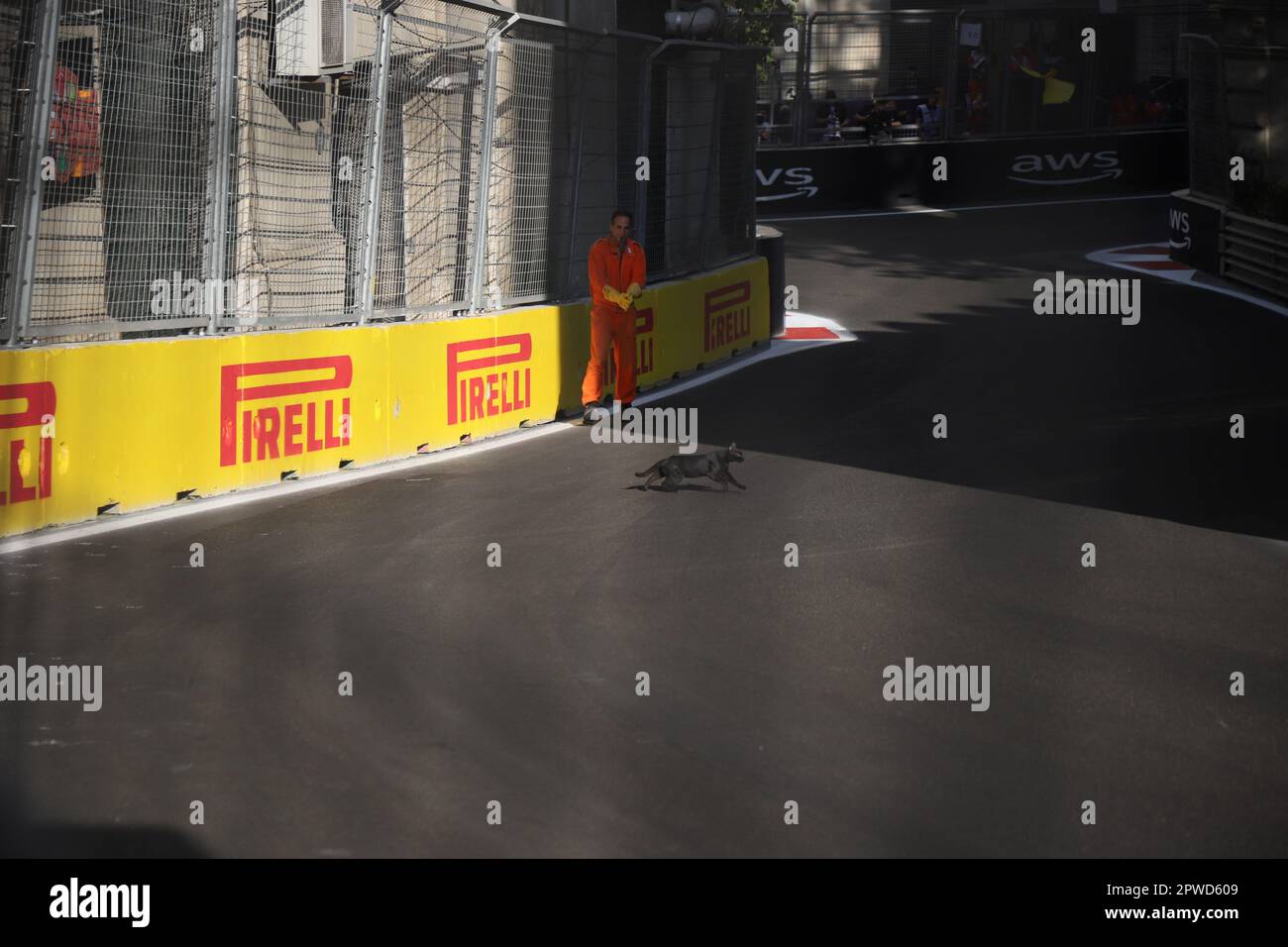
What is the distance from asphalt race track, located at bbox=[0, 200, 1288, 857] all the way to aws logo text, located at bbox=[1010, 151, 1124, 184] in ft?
80.4

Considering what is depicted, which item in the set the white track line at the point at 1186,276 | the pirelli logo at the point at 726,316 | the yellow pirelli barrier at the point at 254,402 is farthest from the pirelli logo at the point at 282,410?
A: the white track line at the point at 1186,276

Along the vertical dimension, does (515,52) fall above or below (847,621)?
above

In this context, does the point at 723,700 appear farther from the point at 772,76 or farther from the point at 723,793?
the point at 772,76

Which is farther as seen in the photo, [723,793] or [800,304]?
[800,304]

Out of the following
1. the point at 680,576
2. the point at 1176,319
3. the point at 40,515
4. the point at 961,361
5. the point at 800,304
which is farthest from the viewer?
the point at 800,304

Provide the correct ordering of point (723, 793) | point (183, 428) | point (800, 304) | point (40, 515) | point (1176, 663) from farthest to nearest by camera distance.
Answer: point (800, 304) < point (183, 428) < point (40, 515) < point (1176, 663) < point (723, 793)

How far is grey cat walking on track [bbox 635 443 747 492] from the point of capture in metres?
11.4

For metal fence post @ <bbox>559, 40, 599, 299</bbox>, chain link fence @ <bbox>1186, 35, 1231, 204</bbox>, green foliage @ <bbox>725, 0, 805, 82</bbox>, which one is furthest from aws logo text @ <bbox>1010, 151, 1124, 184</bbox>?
metal fence post @ <bbox>559, 40, 599, 299</bbox>

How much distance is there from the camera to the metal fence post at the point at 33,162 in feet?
31.4

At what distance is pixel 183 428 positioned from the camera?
10.8 m

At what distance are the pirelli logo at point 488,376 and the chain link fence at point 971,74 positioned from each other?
20.1 metres

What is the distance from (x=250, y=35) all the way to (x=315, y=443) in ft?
9.69

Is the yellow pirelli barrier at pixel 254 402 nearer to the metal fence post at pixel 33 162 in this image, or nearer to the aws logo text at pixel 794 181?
the metal fence post at pixel 33 162

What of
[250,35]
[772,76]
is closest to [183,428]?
[250,35]
